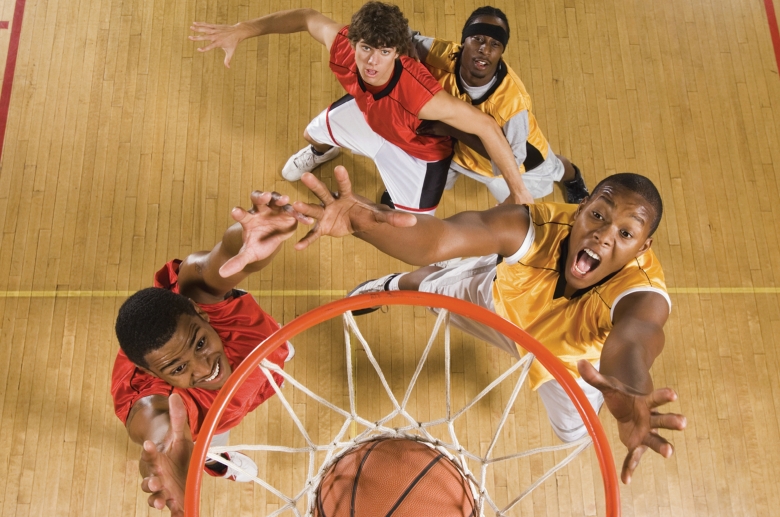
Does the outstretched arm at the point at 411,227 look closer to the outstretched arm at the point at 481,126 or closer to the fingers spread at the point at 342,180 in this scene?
the fingers spread at the point at 342,180

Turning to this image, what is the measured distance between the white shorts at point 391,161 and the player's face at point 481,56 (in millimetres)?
498

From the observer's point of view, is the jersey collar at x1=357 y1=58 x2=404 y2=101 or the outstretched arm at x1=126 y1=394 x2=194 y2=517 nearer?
the outstretched arm at x1=126 y1=394 x2=194 y2=517

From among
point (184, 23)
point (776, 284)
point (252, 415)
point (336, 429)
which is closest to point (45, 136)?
point (184, 23)

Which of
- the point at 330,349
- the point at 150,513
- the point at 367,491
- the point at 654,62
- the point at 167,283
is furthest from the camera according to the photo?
the point at 654,62

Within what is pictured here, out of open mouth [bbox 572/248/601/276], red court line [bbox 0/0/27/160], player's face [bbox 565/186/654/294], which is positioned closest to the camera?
player's face [bbox 565/186/654/294]

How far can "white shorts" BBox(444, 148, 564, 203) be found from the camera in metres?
3.49

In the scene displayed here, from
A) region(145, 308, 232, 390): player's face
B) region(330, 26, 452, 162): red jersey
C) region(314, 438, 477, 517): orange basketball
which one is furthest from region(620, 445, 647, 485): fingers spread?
region(330, 26, 452, 162): red jersey

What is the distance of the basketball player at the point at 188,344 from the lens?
1952 millimetres

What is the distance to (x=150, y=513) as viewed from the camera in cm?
326

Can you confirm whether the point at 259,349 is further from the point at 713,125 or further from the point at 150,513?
the point at 713,125

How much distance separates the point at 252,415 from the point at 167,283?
1.07 metres

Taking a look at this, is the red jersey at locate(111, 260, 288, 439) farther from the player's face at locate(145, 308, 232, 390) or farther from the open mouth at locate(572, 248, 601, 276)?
the open mouth at locate(572, 248, 601, 276)

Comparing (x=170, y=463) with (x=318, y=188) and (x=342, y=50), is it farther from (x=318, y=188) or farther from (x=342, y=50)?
(x=342, y=50)

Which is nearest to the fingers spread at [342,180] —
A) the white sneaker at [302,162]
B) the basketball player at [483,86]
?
the basketball player at [483,86]
